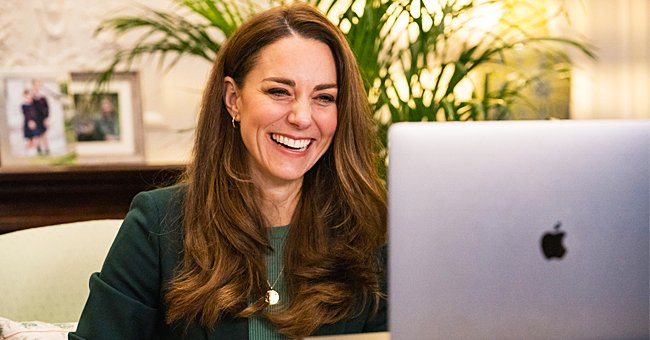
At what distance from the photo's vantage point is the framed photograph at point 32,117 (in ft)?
9.82

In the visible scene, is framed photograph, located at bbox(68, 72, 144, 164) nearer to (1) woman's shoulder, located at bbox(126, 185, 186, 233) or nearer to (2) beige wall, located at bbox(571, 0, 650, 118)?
(1) woman's shoulder, located at bbox(126, 185, 186, 233)

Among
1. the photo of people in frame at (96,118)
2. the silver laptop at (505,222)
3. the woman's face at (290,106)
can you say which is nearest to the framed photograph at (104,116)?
the photo of people in frame at (96,118)

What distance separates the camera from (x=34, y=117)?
3006 mm

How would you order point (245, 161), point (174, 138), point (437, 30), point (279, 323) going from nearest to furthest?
point (279, 323)
point (245, 161)
point (437, 30)
point (174, 138)

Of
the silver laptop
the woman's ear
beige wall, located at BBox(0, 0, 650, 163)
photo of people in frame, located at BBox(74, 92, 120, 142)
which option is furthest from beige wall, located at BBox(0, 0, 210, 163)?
the silver laptop

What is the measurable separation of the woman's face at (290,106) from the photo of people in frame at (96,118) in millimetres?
1252

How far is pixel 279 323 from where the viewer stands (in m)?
1.75

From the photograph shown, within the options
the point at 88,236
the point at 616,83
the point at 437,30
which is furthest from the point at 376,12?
the point at 616,83

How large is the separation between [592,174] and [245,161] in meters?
0.90

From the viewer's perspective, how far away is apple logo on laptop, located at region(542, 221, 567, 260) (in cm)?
114

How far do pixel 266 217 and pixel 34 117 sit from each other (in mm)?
1398

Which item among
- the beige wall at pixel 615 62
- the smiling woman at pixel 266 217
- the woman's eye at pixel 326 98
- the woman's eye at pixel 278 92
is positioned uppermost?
the beige wall at pixel 615 62

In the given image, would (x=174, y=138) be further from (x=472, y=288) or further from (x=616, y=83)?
(x=472, y=288)

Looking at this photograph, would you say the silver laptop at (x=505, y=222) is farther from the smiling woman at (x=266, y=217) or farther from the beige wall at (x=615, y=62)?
the beige wall at (x=615, y=62)
